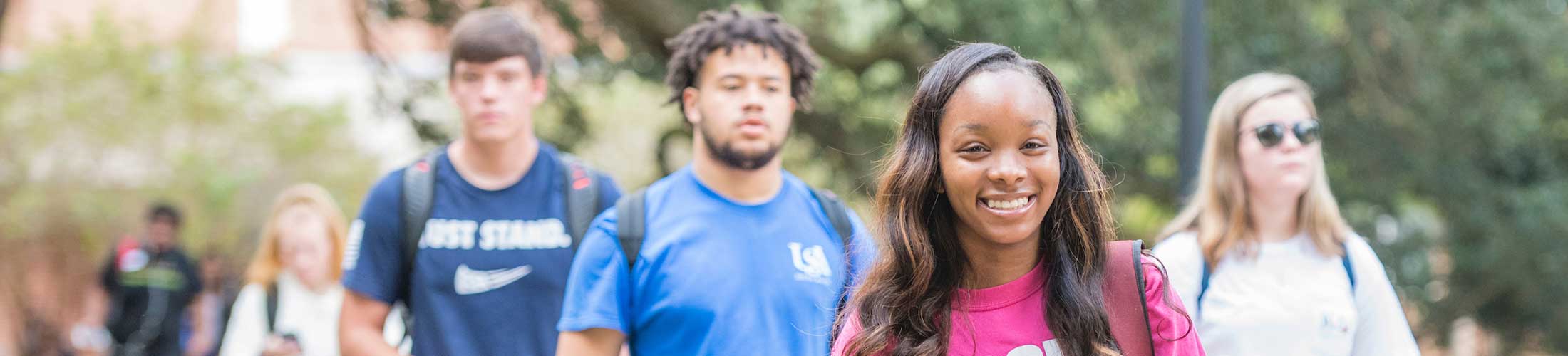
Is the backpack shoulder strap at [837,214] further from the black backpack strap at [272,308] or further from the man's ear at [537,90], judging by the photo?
the black backpack strap at [272,308]

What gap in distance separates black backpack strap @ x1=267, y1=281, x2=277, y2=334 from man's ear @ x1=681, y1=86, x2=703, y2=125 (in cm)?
363

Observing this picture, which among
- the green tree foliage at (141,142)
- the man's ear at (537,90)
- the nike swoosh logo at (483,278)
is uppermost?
the man's ear at (537,90)

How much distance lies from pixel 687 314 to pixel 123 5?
2424 cm

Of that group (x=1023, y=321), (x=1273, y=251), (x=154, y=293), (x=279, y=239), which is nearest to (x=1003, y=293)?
(x=1023, y=321)

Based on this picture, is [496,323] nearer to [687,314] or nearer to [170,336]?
[687,314]

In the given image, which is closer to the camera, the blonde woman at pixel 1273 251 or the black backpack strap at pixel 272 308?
the blonde woman at pixel 1273 251

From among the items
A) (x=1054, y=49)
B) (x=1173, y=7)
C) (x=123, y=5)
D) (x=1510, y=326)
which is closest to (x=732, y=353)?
(x=1054, y=49)

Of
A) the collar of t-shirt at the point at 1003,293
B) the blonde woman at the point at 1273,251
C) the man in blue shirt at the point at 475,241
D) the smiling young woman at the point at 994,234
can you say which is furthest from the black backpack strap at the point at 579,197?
the collar of t-shirt at the point at 1003,293

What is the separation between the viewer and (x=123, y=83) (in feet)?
67.9

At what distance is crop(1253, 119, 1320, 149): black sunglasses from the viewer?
4.22m

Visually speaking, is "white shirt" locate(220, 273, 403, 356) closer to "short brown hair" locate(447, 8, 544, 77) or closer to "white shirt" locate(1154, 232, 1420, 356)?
"short brown hair" locate(447, 8, 544, 77)

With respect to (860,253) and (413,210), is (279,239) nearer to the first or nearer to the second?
(413,210)

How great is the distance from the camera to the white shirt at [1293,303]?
154 inches

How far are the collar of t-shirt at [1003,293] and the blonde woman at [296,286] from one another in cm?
489
